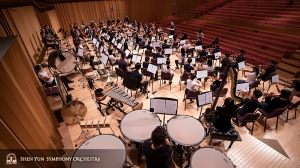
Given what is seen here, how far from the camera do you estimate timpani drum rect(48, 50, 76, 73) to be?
Answer: 211 inches

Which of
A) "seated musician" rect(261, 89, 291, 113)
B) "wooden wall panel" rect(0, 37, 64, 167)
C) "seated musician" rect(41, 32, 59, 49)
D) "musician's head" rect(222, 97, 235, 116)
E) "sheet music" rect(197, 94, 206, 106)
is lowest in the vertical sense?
"seated musician" rect(41, 32, 59, 49)

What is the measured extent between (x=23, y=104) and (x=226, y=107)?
12.3 feet

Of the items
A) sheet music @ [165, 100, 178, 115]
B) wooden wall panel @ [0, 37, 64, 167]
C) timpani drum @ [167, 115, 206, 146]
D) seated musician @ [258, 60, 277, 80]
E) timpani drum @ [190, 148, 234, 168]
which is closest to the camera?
wooden wall panel @ [0, 37, 64, 167]

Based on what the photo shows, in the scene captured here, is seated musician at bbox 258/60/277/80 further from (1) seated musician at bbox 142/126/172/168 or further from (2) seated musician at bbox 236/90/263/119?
(1) seated musician at bbox 142/126/172/168

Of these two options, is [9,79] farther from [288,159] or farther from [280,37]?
[280,37]

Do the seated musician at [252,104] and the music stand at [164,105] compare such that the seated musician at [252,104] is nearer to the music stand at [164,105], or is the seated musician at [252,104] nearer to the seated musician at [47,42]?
the music stand at [164,105]

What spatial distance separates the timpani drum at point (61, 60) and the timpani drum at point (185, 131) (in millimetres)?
4561

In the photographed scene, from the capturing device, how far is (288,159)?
3.67 metres

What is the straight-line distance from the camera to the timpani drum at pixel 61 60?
536 cm

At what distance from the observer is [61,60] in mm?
5609

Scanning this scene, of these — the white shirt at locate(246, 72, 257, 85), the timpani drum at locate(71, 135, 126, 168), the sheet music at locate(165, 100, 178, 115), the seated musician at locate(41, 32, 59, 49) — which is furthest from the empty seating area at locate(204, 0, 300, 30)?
the seated musician at locate(41, 32, 59, 49)

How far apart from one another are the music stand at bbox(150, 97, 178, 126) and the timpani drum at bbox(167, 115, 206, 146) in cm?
24

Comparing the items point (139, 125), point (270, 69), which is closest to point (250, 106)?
point (270, 69)

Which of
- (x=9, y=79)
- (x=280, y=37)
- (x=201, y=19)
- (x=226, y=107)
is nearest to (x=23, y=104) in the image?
(x=9, y=79)
